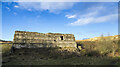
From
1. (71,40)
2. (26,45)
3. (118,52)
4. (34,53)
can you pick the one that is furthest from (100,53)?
(26,45)

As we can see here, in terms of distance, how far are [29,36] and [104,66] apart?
1246cm

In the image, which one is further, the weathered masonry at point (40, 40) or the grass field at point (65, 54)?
the weathered masonry at point (40, 40)

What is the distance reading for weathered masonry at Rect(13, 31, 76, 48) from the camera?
14.9m

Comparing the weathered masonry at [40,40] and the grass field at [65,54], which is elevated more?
the weathered masonry at [40,40]

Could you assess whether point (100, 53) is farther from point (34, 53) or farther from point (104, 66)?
point (34, 53)

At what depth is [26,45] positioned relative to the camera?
14914 mm

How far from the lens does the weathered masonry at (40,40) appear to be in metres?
14.9

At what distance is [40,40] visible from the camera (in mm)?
16312

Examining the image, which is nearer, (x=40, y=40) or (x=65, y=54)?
(x=65, y=54)

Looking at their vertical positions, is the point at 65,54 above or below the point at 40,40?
below

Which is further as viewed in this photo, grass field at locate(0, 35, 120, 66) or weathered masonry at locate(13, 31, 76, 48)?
weathered masonry at locate(13, 31, 76, 48)

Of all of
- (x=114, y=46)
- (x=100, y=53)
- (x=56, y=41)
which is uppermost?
(x=56, y=41)

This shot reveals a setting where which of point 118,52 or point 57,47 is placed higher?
point 57,47

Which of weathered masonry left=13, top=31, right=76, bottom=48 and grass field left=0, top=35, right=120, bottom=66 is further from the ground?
weathered masonry left=13, top=31, right=76, bottom=48
